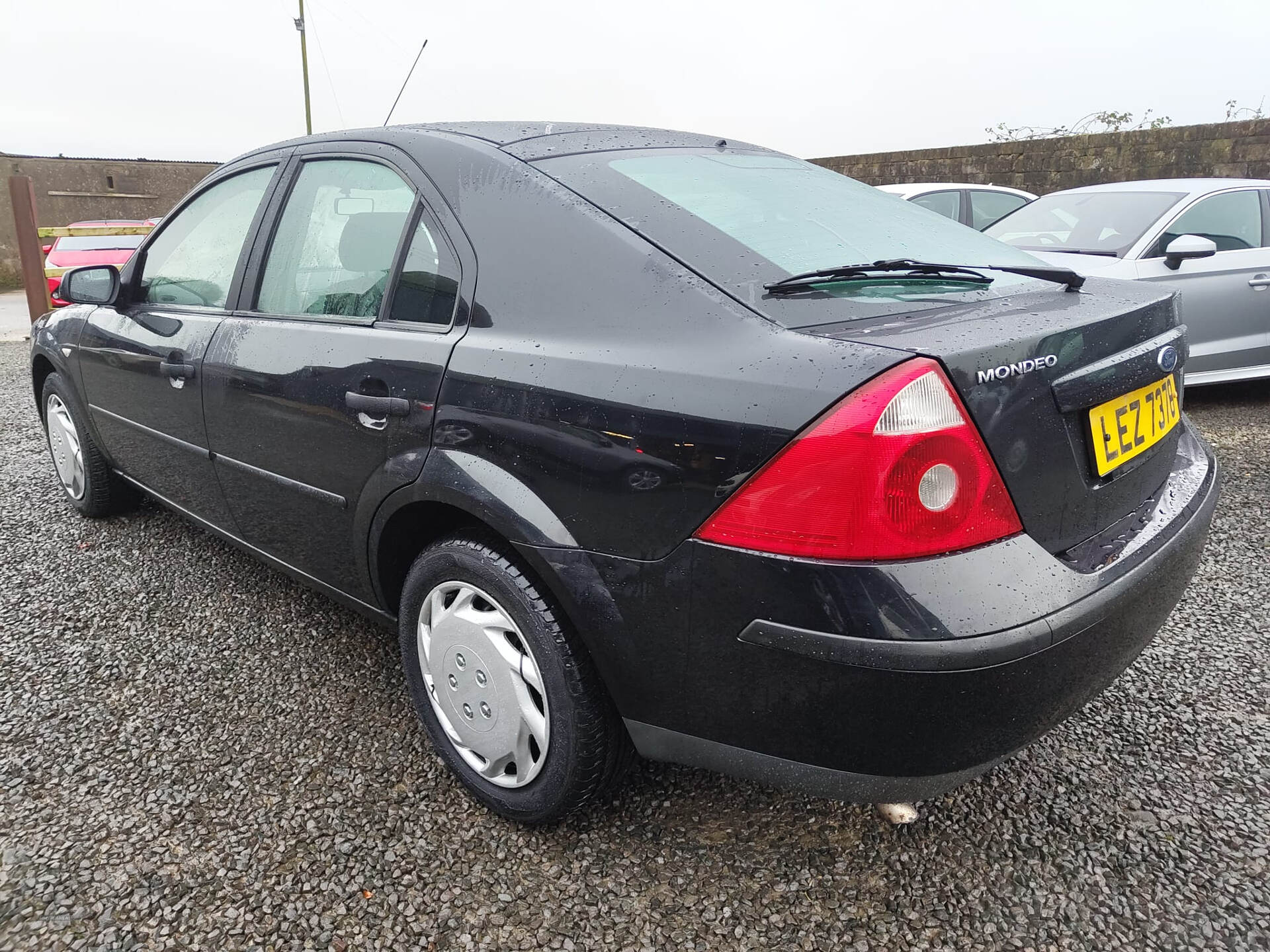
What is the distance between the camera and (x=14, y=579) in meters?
3.11

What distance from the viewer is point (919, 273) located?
65.6 inches

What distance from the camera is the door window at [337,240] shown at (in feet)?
6.70

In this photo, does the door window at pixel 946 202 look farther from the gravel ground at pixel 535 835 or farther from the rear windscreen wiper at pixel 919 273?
the rear windscreen wiper at pixel 919 273

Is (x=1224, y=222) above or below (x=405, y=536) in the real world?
above

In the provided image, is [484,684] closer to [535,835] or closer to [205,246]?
[535,835]

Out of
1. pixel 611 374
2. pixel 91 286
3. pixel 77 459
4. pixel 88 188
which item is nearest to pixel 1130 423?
pixel 611 374

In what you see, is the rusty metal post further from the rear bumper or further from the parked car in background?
the rear bumper

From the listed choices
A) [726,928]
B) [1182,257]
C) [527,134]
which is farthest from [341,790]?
[1182,257]

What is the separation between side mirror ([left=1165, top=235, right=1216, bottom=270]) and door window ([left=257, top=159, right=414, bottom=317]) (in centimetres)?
465

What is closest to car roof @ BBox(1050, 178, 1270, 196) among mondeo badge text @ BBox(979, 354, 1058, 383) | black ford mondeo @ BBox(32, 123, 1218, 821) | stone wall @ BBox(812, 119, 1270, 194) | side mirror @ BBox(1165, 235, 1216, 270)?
side mirror @ BBox(1165, 235, 1216, 270)

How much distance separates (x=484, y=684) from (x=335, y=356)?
848 mm

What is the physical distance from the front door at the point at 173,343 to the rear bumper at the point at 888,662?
1.87m

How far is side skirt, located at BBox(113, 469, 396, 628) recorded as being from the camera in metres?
2.20

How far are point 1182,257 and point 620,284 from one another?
473 centimetres
